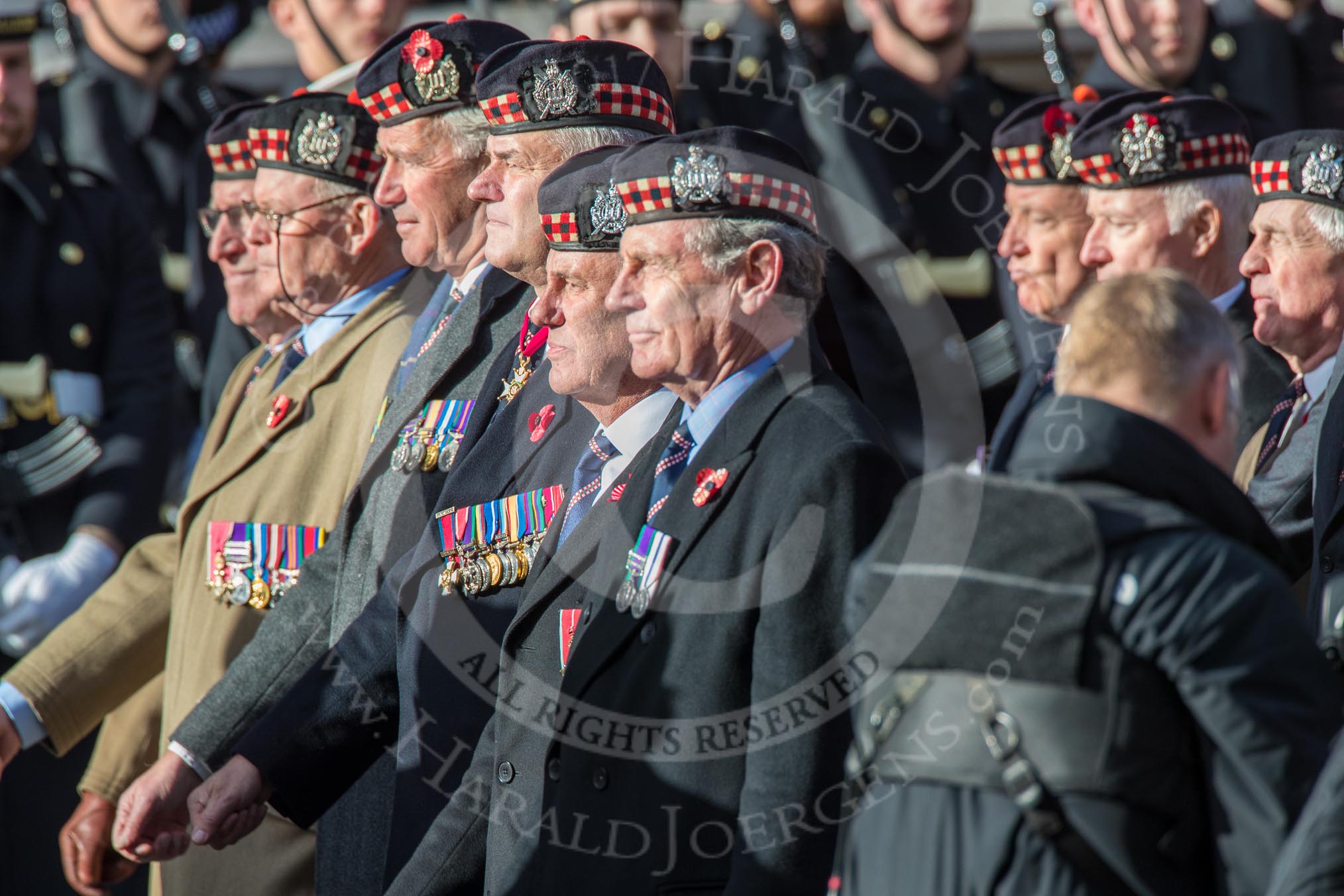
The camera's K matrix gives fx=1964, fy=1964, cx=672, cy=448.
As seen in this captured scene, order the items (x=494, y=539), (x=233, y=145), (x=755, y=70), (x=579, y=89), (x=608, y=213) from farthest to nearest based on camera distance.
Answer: (x=755, y=70) → (x=233, y=145) → (x=579, y=89) → (x=494, y=539) → (x=608, y=213)

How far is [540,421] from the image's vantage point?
12.5 ft

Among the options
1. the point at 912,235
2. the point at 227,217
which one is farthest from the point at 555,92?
the point at 912,235

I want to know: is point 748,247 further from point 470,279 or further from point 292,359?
point 292,359

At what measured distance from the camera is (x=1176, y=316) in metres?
2.49

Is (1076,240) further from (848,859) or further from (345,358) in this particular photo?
(848,859)

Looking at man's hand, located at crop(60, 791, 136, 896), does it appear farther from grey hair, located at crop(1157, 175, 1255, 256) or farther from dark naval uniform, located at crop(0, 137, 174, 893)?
grey hair, located at crop(1157, 175, 1255, 256)

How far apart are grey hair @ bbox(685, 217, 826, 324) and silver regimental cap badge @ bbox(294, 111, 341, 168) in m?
1.93

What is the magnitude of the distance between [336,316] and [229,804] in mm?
1321

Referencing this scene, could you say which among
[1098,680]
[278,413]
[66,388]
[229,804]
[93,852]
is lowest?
[93,852]

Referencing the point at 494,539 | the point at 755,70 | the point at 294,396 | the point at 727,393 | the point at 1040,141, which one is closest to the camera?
the point at 727,393

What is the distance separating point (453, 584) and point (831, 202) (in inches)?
134

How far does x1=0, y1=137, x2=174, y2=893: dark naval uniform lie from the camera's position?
608cm

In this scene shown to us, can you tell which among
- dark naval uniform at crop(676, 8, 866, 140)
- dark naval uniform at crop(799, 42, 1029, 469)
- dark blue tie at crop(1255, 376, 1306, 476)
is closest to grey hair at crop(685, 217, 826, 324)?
dark blue tie at crop(1255, 376, 1306, 476)

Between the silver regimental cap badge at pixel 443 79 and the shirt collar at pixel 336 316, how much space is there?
1.99 feet
